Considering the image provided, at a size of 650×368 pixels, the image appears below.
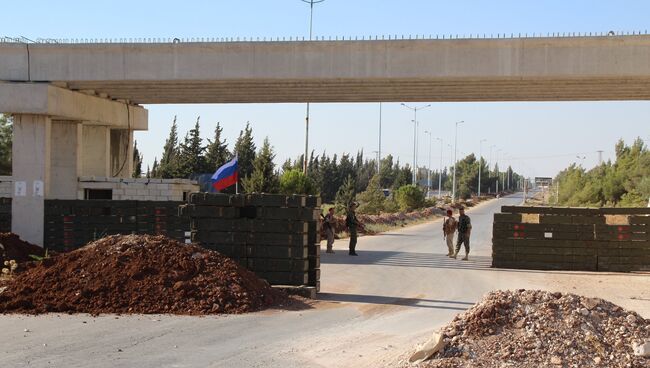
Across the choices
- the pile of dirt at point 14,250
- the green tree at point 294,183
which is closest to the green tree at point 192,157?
the green tree at point 294,183

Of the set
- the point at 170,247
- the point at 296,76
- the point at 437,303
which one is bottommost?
the point at 437,303

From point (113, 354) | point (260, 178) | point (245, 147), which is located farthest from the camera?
point (245, 147)

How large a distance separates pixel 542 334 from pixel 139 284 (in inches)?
300

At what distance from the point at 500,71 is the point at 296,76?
611 cm

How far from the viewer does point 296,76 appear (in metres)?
23.5

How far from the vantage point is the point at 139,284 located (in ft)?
43.7

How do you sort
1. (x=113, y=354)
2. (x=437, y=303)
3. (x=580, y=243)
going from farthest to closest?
1. (x=580, y=243)
2. (x=437, y=303)
3. (x=113, y=354)

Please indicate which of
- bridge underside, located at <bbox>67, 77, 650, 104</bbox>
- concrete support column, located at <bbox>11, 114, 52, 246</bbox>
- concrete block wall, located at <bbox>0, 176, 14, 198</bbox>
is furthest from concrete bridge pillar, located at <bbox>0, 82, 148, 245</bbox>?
concrete block wall, located at <bbox>0, 176, 14, 198</bbox>

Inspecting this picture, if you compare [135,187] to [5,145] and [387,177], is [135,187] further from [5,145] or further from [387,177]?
[387,177]

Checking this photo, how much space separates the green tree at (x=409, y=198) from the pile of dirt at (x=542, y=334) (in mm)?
61792

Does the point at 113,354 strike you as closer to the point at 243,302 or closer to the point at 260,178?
the point at 243,302

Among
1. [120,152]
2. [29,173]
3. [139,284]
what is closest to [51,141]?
[29,173]

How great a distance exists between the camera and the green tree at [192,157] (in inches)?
2643

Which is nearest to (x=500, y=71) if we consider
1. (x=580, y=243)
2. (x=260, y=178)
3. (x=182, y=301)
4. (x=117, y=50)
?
(x=580, y=243)
